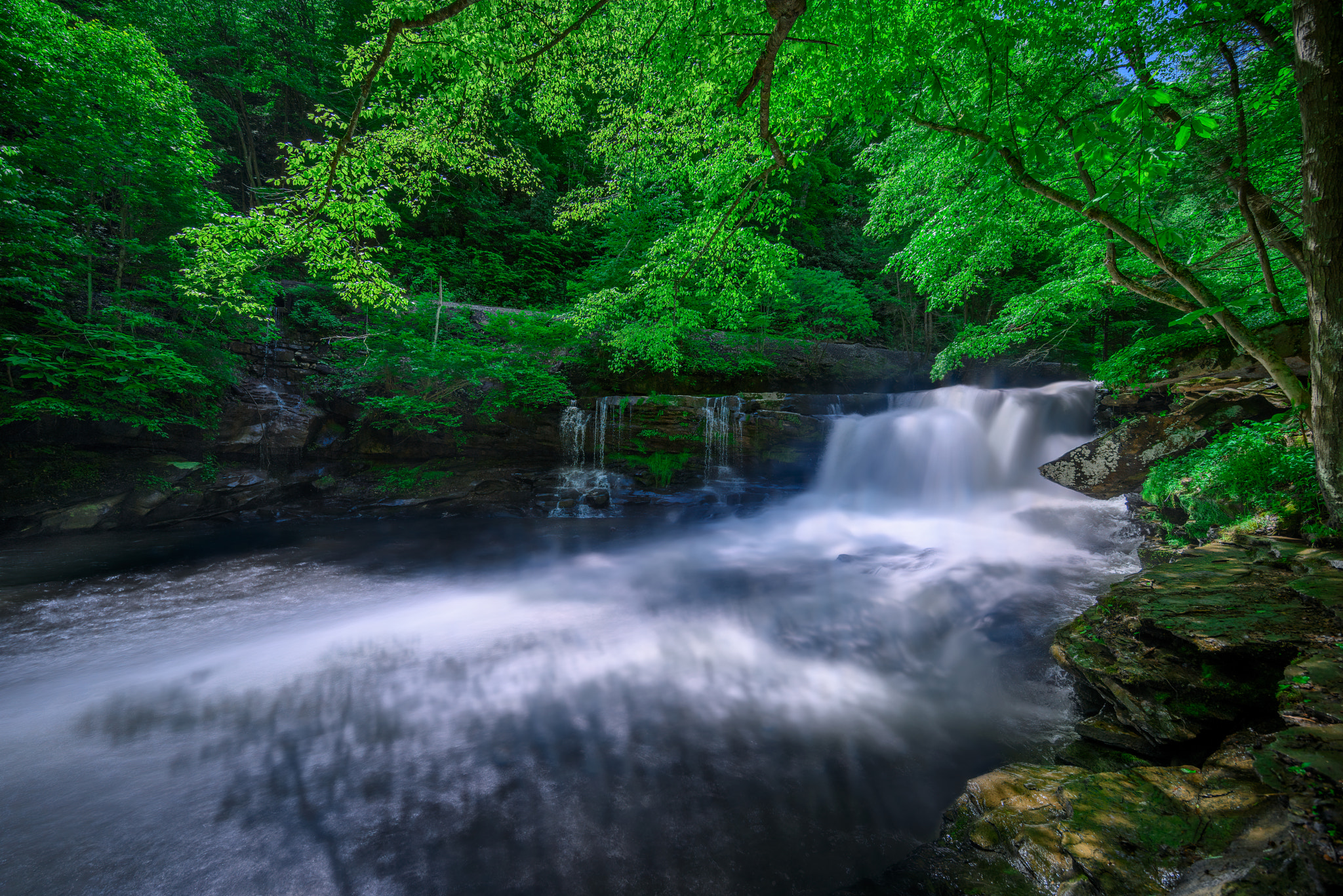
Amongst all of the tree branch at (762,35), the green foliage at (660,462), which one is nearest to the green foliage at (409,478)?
the green foliage at (660,462)

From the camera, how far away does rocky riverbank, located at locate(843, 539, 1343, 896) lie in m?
1.51

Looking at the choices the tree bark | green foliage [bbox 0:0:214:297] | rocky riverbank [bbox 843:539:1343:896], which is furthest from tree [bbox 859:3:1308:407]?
green foliage [bbox 0:0:214:297]

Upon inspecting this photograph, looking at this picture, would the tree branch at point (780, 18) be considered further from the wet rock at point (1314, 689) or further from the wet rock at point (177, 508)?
the wet rock at point (177, 508)

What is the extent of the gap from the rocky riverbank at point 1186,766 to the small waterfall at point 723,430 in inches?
309

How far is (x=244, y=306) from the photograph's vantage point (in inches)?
218

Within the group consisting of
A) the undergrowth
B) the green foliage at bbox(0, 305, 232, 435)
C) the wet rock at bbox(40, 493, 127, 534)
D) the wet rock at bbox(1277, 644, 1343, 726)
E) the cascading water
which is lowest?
the cascading water

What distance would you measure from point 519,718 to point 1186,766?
13.3 feet

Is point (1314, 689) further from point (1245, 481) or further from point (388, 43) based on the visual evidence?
point (388, 43)

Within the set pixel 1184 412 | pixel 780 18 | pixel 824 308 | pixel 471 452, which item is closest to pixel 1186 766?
pixel 780 18

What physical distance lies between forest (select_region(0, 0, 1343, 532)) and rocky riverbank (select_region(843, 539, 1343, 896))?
1.29m

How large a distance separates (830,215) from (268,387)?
63.4 feet

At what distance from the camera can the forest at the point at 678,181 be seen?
3.63m

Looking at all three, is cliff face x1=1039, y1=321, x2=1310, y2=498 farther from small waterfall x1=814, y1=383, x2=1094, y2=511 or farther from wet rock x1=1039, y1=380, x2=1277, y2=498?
small waterfall x1=814, y1=383, x2=1094, y2=511

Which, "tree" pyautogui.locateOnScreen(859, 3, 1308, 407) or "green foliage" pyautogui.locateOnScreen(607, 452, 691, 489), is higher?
"tree" pyautogui.locateOnScreen(859, 3, 1308, 407)
